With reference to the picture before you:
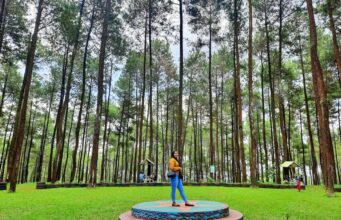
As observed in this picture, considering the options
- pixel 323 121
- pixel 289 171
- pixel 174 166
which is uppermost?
pixel 323 121

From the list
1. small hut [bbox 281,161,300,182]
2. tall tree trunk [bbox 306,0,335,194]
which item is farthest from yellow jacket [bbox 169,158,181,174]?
small hut [bbox 281,161,300,182]

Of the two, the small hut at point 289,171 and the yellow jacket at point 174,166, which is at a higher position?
the yellow jacket at point 174,166

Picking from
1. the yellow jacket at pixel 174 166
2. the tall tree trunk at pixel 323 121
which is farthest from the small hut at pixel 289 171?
the yellow jacket at pixel 174 166

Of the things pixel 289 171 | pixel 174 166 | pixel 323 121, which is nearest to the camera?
pixel 174 166

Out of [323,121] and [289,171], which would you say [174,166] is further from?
[289,171]

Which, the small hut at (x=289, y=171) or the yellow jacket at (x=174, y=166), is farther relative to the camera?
the small hut at (x=289, y=171)

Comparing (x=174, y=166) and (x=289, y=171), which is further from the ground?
(x=174, y=166)

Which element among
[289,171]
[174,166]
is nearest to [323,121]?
[174,166]

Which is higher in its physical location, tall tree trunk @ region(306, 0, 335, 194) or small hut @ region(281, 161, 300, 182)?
tall tree trunk @ region(306, 0, 335, 194)

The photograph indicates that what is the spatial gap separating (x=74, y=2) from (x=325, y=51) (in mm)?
21813

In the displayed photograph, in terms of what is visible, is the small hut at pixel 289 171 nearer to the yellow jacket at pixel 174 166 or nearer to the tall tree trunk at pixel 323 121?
the tall tree trunk at pixel 323 121

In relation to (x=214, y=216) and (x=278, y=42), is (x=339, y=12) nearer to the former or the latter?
(x=278, y=42)

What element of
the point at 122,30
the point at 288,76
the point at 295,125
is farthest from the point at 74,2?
the point at 295,125

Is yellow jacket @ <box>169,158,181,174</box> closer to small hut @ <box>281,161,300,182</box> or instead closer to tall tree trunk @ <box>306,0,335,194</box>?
tall tree trunk @ <box>306,0,335,194</box>
